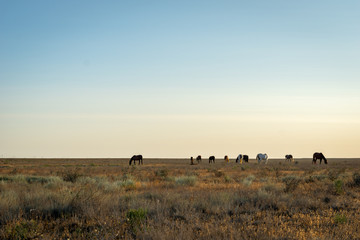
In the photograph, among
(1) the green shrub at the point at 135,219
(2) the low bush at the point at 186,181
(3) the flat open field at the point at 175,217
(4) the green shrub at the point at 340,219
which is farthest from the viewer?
(2) the low bush at the point at 186,181

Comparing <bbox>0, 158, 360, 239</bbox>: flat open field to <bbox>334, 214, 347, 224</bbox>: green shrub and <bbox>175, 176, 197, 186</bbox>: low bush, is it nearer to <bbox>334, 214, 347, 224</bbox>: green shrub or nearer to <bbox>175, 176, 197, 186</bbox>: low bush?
<bbox>334, 214, 347, 224</bbox>: green shrub

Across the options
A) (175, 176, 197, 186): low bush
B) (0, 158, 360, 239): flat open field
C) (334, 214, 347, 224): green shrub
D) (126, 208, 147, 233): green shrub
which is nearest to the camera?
(0, 158, 360, 239): flat open field

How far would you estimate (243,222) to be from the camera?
893cm

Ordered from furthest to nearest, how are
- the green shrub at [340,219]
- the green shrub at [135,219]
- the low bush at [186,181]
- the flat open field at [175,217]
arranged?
the low bush at [186,181], the green shrub at [340,219], the green shrub at [135,219], the flat open field at [175,217]

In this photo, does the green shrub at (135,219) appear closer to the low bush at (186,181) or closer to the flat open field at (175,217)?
the flat open field at (175,217)

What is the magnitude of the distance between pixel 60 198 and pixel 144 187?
7171 mm

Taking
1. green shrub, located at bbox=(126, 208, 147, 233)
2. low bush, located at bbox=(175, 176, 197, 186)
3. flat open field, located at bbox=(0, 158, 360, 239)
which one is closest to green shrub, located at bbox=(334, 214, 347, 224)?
flat open field, located at bbox=(0, 158, 360, 239)

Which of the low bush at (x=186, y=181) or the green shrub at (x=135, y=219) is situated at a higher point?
the green shrub at (x=135, y=219)

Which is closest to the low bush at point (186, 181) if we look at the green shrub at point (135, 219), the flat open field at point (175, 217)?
the flat open field at point (175, 217)

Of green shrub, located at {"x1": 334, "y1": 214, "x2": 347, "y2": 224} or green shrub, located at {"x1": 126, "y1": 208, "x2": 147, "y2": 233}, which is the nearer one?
green shrub, located at {"x1": 126, "y1": 208, "x2": 147, "y2": 233}

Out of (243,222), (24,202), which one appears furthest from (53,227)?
(243,222)

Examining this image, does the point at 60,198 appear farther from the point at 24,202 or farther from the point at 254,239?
the point at 254,239

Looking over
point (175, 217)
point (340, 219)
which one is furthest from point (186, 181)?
point (340, 219)

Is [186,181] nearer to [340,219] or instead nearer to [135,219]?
[135,219]
